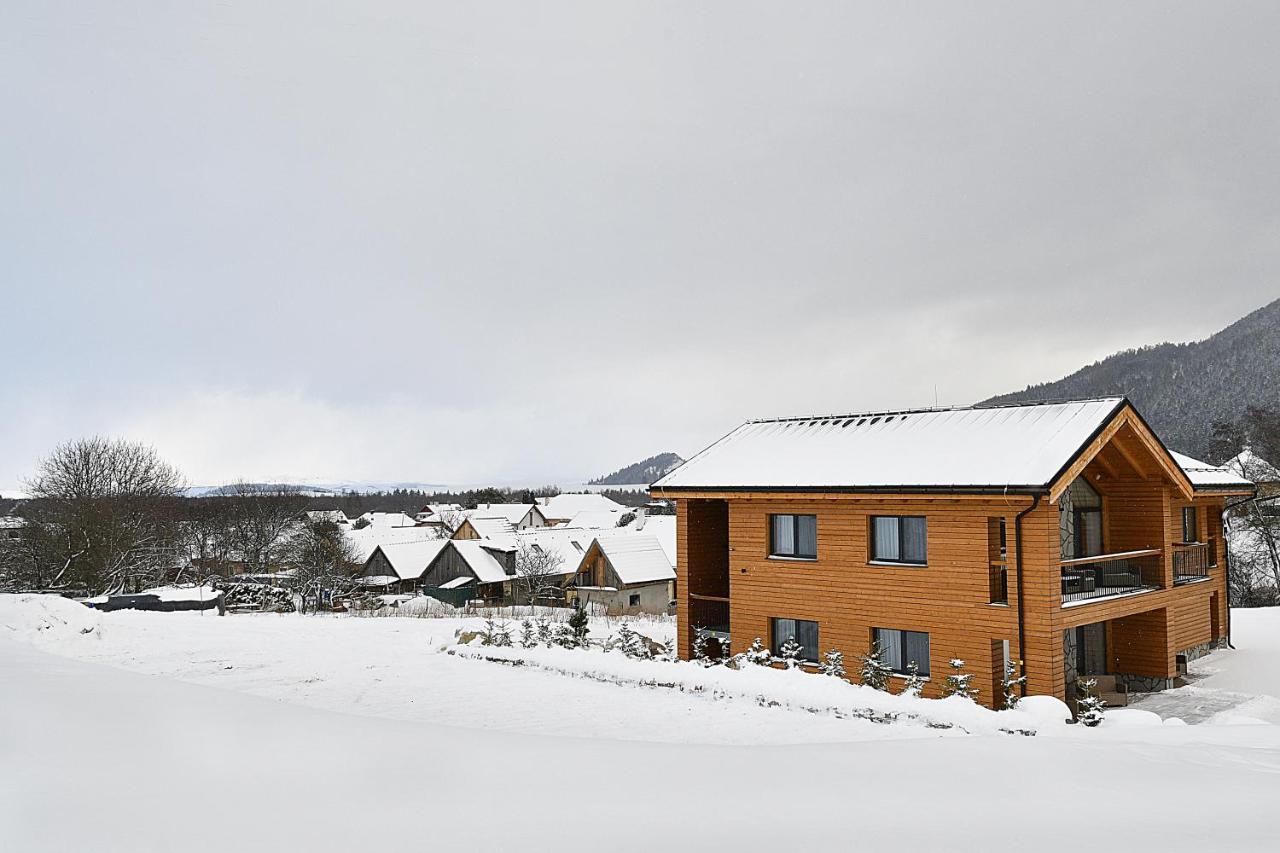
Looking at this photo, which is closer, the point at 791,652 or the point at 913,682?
the point at 913,682

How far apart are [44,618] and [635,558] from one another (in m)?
27.4

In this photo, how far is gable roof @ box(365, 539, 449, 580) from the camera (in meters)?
45.3

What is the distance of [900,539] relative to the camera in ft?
49.6

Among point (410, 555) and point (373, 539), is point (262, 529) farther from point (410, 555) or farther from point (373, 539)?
point (410, 555)

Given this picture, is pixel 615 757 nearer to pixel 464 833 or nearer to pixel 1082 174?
pixel 464 833

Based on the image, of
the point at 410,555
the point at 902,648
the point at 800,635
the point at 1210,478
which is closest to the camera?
the point at 902,648

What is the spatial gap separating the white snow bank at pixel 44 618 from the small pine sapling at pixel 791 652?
582 inches

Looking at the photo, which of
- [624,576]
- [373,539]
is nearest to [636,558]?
[624,576]

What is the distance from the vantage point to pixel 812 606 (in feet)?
52.1

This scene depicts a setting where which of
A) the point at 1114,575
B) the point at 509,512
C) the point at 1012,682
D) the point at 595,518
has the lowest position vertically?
the point at 595,518

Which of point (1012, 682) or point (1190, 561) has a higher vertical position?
point (1190, 561)

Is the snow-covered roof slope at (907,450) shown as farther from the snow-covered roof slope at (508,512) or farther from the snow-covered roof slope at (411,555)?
the snow-covered roof slope at (508,512)

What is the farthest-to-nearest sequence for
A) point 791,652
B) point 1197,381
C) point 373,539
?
point 1197,381 < point 373,539 < point 791,652

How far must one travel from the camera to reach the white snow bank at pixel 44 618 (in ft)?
55.9
